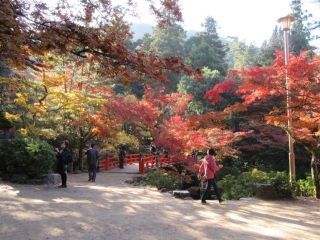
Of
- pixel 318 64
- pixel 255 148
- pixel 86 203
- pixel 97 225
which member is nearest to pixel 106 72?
pixel 97 225

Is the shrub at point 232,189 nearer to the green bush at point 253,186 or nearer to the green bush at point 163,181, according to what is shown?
the green bush at point 253,186

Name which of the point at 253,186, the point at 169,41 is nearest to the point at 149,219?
the point at 253,186

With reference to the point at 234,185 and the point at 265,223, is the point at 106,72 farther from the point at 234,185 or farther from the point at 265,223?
the point at 234,185

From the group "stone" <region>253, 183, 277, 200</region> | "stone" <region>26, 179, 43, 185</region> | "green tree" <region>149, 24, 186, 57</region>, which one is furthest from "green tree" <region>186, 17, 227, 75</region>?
"stone" <region>253, 183, 277, 200</region>

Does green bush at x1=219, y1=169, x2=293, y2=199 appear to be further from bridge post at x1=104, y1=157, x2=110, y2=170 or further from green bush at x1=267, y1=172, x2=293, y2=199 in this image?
bridge post at x1=104, y1=157, x2=110, y2=170

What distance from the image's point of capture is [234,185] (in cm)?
1414

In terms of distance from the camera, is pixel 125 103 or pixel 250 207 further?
pixel 125 103

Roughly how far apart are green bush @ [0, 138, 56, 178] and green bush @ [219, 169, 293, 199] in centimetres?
591

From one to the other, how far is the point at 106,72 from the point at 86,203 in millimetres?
3635

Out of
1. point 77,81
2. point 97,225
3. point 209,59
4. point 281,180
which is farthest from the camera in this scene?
point 209,59

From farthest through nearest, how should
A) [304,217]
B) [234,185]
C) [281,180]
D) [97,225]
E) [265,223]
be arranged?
[234,185]
[281,180]
[304,217]
[265,223]
[97,225]

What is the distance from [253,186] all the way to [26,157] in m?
6.96

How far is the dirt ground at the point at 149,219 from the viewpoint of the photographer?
6594mm

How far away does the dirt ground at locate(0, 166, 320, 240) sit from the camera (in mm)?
6594
